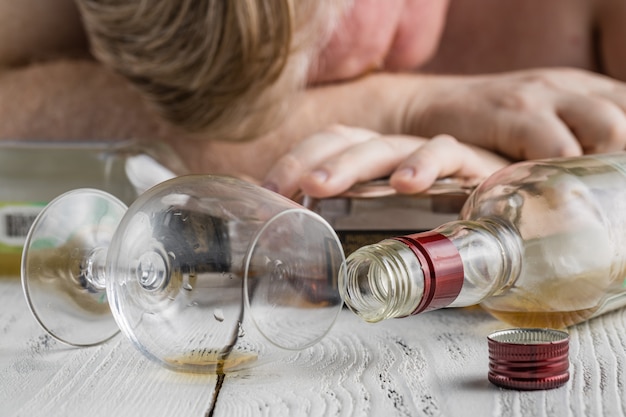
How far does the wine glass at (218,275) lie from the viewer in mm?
490

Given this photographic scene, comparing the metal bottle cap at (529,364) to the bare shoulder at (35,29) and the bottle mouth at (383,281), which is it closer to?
the bottle mouth at (383,281)

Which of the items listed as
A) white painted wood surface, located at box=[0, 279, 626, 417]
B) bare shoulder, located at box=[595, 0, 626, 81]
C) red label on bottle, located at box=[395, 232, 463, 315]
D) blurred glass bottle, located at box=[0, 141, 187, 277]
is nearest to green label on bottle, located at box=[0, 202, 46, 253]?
blurred glass bottle, located at box=[0, 141, 187, 277]

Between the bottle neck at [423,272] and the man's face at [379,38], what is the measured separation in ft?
1.88

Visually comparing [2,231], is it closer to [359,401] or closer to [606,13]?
[359,401]

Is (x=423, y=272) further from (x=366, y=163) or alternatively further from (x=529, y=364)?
(x=366, y=163)

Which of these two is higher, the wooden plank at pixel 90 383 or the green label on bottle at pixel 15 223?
the wooden plank at pixel 90 383

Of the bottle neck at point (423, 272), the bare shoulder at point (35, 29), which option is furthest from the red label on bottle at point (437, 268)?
the bare shoulder at point (35, 29)

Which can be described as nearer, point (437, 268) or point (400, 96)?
point (437, 268)

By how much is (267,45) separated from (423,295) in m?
0.50

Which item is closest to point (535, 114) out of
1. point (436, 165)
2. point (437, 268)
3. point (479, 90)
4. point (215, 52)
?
point (479, 90)

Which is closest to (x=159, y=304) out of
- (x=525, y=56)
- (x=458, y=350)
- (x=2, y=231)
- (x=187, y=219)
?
(x=187, y=219)

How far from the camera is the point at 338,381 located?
52cm

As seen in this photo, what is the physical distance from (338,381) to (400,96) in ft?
1.96

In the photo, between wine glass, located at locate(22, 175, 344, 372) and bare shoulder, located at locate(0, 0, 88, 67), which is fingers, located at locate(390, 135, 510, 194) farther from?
bare shoulder, located at locate(0, 0, 88, 67)
